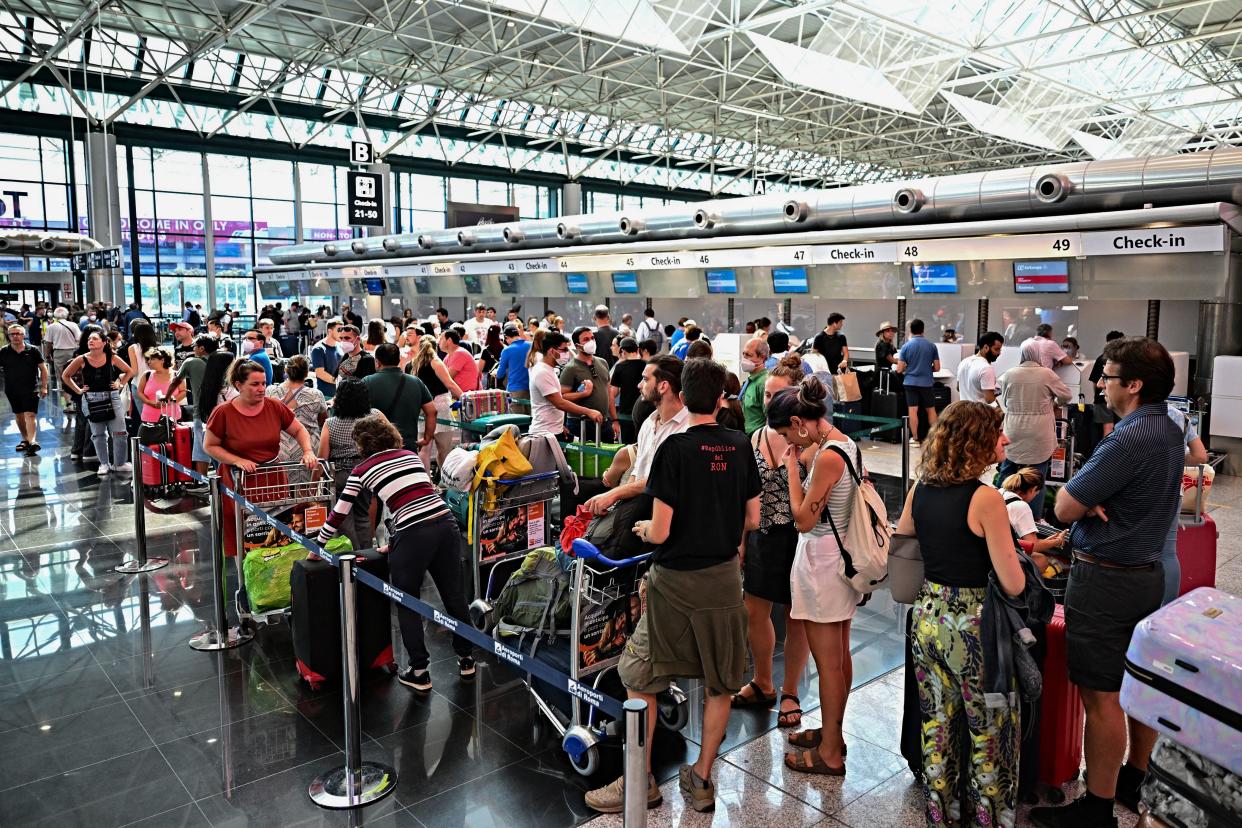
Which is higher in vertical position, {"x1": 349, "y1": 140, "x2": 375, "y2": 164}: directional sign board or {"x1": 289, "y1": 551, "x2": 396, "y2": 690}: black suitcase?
{"x1": 349, "y1": 140, "x2": 375, "y2": 164}: directional sign board

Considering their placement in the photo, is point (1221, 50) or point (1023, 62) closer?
point (1023, 62)

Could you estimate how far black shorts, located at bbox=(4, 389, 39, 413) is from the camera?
449 inches

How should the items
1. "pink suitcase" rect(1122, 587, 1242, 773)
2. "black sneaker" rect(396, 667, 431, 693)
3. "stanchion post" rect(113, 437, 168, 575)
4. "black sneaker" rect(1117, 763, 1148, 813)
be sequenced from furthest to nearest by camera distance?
1. "stanchion post" rect(113, 437, 168, 575)
2. "black sneaker" rect(396, 667, 431, 693)
3. "black sneaker" rect(1117, 763, 1148, 813)
4. "pink suitcase" rect(1122, 587, 1242, 773)

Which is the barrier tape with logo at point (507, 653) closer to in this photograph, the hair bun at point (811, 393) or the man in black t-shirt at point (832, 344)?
the hair bun at point (811, 393)

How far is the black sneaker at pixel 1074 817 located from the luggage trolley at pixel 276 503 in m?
4.55

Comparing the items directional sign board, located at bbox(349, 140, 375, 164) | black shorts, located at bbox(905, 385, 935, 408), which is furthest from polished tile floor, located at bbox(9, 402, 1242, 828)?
directional sign board, located at bbox(349, 140, 375, 164)

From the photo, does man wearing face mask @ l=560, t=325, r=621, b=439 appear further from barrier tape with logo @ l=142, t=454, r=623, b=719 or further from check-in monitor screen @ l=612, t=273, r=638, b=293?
check-in monitor screen @ l=612, t=273, r=638, b=293

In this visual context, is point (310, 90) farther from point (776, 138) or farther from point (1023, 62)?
point (1023, 62)

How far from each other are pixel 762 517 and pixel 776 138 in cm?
3488

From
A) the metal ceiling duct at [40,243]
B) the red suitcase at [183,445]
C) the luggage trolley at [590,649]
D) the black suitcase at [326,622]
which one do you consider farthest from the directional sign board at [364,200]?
the luggage trolley at [590,649]

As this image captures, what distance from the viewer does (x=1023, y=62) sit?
21.0m

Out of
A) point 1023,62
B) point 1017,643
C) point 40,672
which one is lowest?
point 40,672

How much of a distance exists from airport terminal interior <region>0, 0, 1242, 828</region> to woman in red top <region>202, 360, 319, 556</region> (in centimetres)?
2

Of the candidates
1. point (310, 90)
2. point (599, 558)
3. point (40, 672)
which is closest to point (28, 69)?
point (310, 90)
